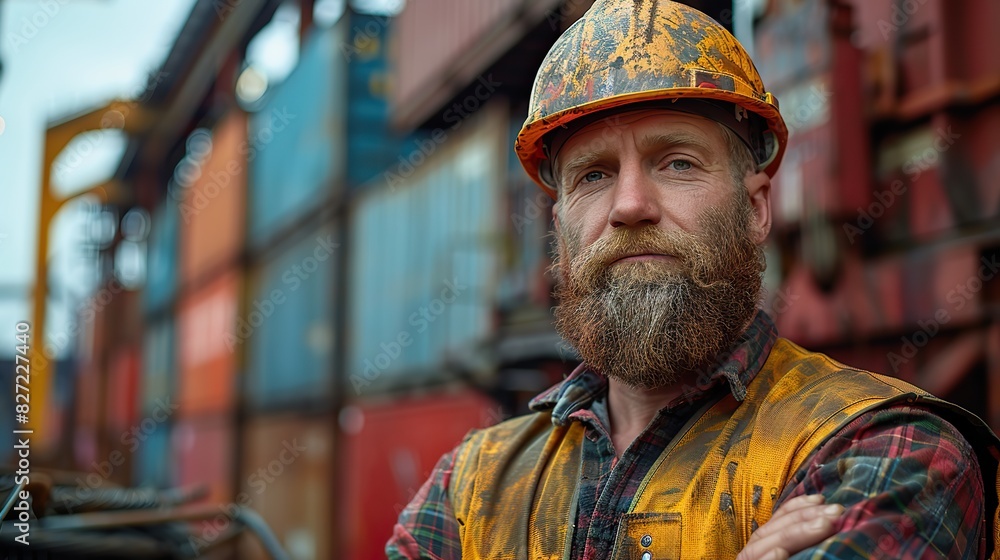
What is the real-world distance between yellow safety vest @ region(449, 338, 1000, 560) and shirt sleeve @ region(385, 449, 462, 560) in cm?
6

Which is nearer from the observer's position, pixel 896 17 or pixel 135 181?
pixel 896 17

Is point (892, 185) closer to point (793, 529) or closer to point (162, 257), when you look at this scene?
point (793, 529)

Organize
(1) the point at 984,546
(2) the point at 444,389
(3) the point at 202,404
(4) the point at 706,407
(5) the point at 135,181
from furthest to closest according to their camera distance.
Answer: (5) the point at 135,181, (3) the point at 202,404, (2) the point at 444,389, (4) the point at 706,407, (1) the point at 984,546

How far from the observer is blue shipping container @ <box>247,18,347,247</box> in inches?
539

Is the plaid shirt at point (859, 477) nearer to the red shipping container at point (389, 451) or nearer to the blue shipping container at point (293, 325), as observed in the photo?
the red shipping container at point (389, 451)

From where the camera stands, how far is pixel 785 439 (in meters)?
1.80

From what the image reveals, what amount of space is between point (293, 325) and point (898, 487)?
13.9 m

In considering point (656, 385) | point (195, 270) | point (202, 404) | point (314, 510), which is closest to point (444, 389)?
point (314, 510)

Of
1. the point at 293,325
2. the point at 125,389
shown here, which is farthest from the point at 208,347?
the point at 125,389

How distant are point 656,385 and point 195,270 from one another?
19379 millimetres

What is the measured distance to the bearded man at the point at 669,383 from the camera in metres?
1.74

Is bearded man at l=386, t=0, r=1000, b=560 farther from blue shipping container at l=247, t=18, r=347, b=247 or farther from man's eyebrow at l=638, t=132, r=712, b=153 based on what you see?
Result: blue shipping container at l=247, t=18, r=347, b=247

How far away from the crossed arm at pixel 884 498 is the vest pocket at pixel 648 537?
0.60 ft

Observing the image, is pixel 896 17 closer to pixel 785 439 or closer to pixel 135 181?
pixel 785 439
